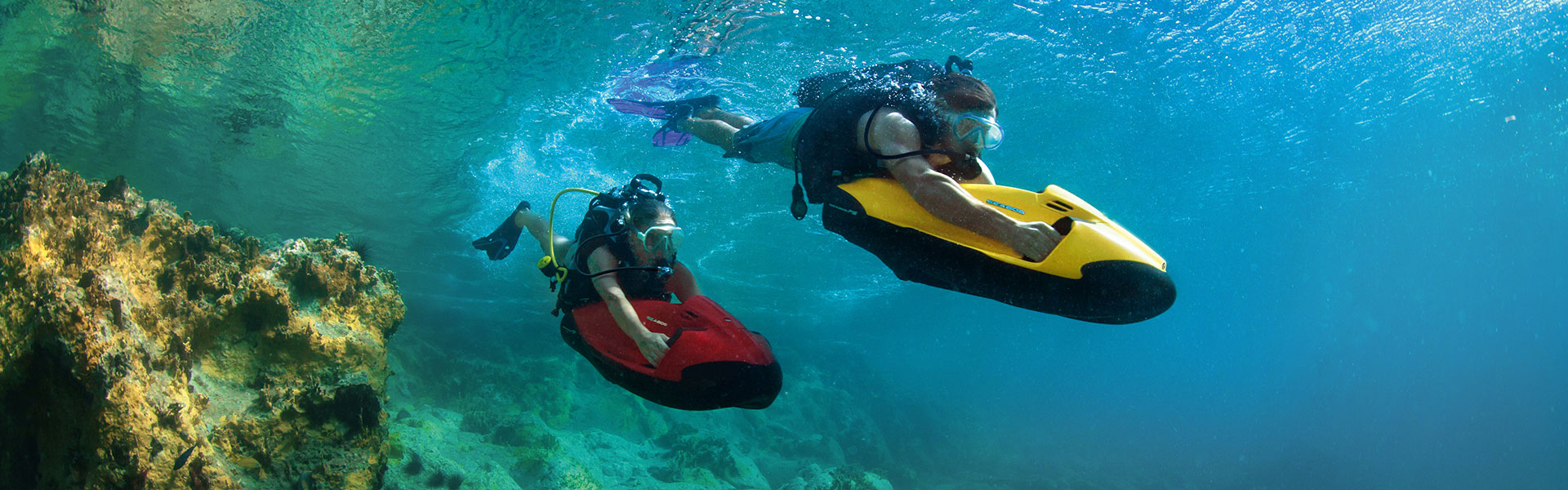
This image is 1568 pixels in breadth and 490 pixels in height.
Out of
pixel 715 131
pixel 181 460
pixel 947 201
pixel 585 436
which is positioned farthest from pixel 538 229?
pixel 585 436

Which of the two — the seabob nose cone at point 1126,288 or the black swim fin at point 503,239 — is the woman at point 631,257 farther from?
the black swim fin at point 503,239

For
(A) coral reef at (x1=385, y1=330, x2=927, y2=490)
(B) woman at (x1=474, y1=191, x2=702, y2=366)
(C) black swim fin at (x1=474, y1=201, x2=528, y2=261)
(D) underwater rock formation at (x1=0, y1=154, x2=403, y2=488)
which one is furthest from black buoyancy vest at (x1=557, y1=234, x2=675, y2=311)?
(A) coral reef at (x1=385, y1=330, x2=927, y2=490)

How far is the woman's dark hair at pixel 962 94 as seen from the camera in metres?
2.74

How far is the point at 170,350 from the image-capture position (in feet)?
9.76

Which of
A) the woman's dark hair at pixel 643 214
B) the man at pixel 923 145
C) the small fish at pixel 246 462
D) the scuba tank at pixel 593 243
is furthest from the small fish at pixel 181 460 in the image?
the man at pixel 923 145

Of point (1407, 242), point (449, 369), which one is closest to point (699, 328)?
point (449, 369)

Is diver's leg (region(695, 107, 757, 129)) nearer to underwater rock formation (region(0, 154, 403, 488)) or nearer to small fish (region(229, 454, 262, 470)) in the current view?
underwater rock formation (region(0, 154, 403, 488))

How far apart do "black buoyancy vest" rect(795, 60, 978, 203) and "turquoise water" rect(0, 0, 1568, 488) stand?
5.25m

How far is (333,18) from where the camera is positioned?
329 inches

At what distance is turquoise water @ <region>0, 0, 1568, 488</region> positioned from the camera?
8.76 metres

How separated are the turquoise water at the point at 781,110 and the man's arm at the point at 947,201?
5.96 m

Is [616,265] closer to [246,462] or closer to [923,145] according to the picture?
[923,145]

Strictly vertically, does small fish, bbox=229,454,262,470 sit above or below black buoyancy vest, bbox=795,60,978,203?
below

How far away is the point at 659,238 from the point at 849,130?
1.48 metres
